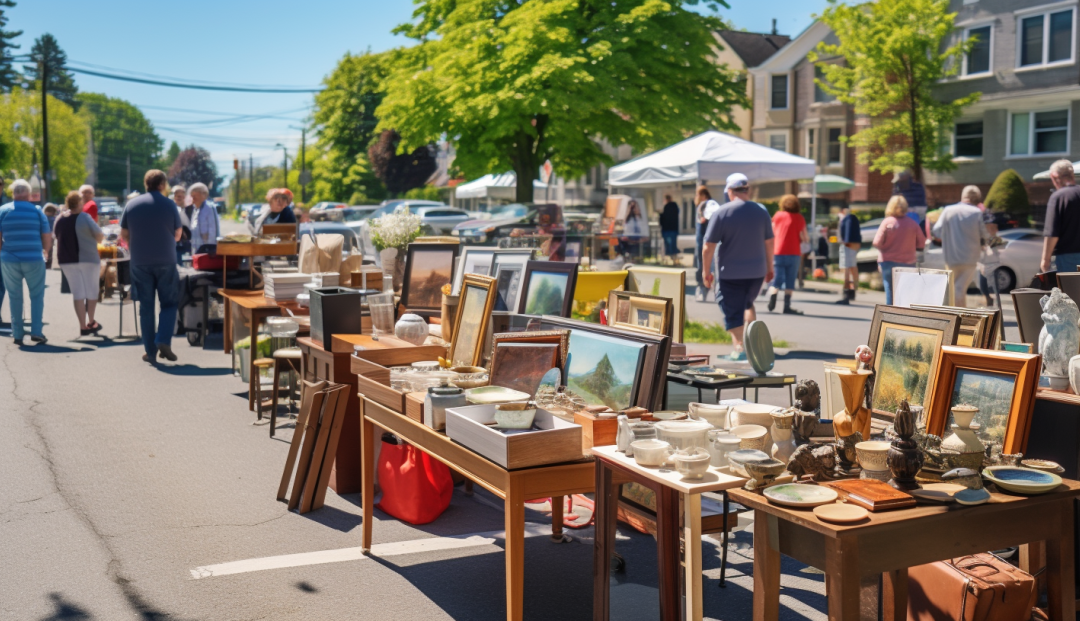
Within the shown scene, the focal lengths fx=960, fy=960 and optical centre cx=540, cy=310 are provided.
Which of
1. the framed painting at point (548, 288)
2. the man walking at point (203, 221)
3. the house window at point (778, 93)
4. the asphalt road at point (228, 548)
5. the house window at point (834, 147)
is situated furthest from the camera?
the house window at point (778, 93)

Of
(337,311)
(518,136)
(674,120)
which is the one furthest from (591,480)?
(518,136)

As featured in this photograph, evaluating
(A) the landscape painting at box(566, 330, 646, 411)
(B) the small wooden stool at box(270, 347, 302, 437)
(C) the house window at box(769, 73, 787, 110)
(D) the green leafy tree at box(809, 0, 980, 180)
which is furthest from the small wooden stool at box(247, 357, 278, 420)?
(C) the house window at box(769, 73, 787, 110)

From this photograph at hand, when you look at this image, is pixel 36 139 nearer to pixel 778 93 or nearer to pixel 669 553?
pixel 778 93

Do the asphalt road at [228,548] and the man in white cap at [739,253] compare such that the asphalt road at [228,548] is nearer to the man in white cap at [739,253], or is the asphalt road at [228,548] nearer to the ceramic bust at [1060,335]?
the ceramic bust at [1060,335]

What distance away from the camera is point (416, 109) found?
2442 cm

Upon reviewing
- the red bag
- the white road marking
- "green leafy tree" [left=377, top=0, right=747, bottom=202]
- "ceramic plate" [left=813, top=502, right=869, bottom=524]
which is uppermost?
"green leafy tree" [left=377, top=0, right=747, bottom=202]

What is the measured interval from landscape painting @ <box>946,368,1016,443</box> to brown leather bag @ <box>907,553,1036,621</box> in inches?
19.0

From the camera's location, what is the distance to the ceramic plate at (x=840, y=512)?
9.32 feet

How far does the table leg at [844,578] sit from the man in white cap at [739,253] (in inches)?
249

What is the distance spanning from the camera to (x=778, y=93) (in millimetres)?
45062

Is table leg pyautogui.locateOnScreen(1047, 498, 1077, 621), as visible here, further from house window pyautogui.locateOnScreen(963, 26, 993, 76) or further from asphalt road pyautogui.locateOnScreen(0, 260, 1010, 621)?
house window pyautogui.locateOnScreen(963, 26, 993, 76)

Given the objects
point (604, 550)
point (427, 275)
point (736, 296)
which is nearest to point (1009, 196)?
point (736, 296)

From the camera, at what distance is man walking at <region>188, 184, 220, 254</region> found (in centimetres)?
1410

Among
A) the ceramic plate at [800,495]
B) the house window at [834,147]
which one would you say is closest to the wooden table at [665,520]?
the ceramic plate at [800,495]
